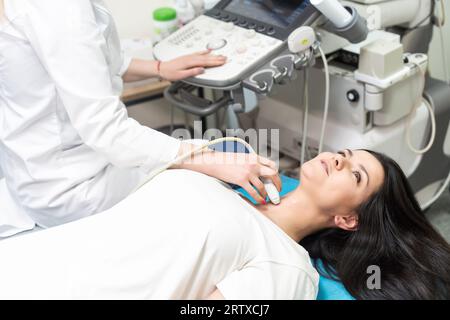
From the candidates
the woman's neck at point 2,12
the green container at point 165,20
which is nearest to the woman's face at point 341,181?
the woman's neck at point 2,12

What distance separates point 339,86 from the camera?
1.90 m

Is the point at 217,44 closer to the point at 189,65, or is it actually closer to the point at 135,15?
the point at 189,65

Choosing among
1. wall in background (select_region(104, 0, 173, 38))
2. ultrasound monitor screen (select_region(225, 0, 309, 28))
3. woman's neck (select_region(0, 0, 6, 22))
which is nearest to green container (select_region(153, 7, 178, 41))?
wall in background (select_region(104, 0, 173, 38))

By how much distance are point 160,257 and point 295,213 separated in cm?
46

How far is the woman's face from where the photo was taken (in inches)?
57.7

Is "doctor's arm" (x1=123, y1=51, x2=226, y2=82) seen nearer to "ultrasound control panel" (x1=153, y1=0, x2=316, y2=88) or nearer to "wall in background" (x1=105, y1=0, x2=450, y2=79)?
"ultrasound control panel" (x1=153, y1=0, x2=316, y2=88)

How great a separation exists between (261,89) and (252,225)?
437 mm

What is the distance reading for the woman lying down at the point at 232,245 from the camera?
46.7 inches

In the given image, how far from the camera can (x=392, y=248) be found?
144 cm

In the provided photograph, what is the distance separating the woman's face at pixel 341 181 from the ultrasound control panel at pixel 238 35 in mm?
373

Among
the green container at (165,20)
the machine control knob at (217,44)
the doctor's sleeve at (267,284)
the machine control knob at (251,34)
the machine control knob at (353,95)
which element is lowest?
the doctor's sleeve at (267,284)

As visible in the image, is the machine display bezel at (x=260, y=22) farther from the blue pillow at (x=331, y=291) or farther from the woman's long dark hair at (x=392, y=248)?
the blue pillow at (x=331, y=291)

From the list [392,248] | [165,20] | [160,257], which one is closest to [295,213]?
[392,248]
